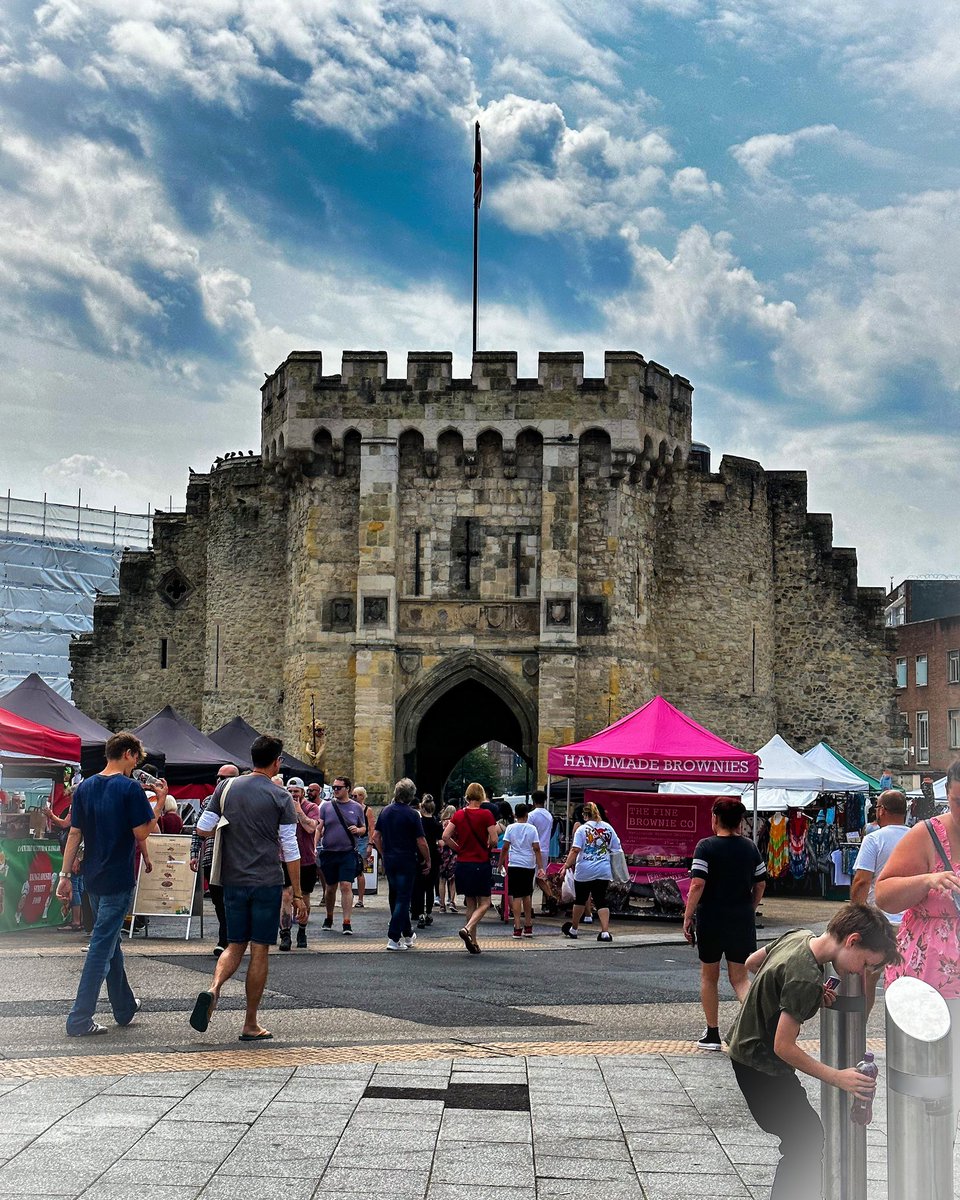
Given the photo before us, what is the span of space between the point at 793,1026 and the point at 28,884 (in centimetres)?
1243

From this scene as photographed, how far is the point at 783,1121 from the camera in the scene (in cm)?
513

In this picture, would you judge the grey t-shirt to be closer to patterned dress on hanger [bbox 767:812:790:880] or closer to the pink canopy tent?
the pink canopy tent

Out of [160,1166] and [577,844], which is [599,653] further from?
[160,1166]

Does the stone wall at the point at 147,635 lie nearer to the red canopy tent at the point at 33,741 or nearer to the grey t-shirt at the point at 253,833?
the red canopy tent at the point at 33,741

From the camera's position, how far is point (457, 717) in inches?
1428

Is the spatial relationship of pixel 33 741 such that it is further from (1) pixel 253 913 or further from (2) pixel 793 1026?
(2) pixel 793 1026

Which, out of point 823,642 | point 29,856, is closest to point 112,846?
point 29,856

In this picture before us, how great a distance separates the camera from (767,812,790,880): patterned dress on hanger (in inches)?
957

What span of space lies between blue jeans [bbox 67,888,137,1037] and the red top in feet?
20.7

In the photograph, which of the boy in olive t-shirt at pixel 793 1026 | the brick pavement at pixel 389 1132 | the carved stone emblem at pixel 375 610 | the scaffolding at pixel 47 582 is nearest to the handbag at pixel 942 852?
the brick pavement at pixel 389 1132

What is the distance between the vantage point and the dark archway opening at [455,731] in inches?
1391

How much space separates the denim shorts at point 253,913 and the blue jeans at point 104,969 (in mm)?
611

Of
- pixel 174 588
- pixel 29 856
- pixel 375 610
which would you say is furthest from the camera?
pixel 174 588

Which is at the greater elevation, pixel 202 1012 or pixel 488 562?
pixel 488 562
